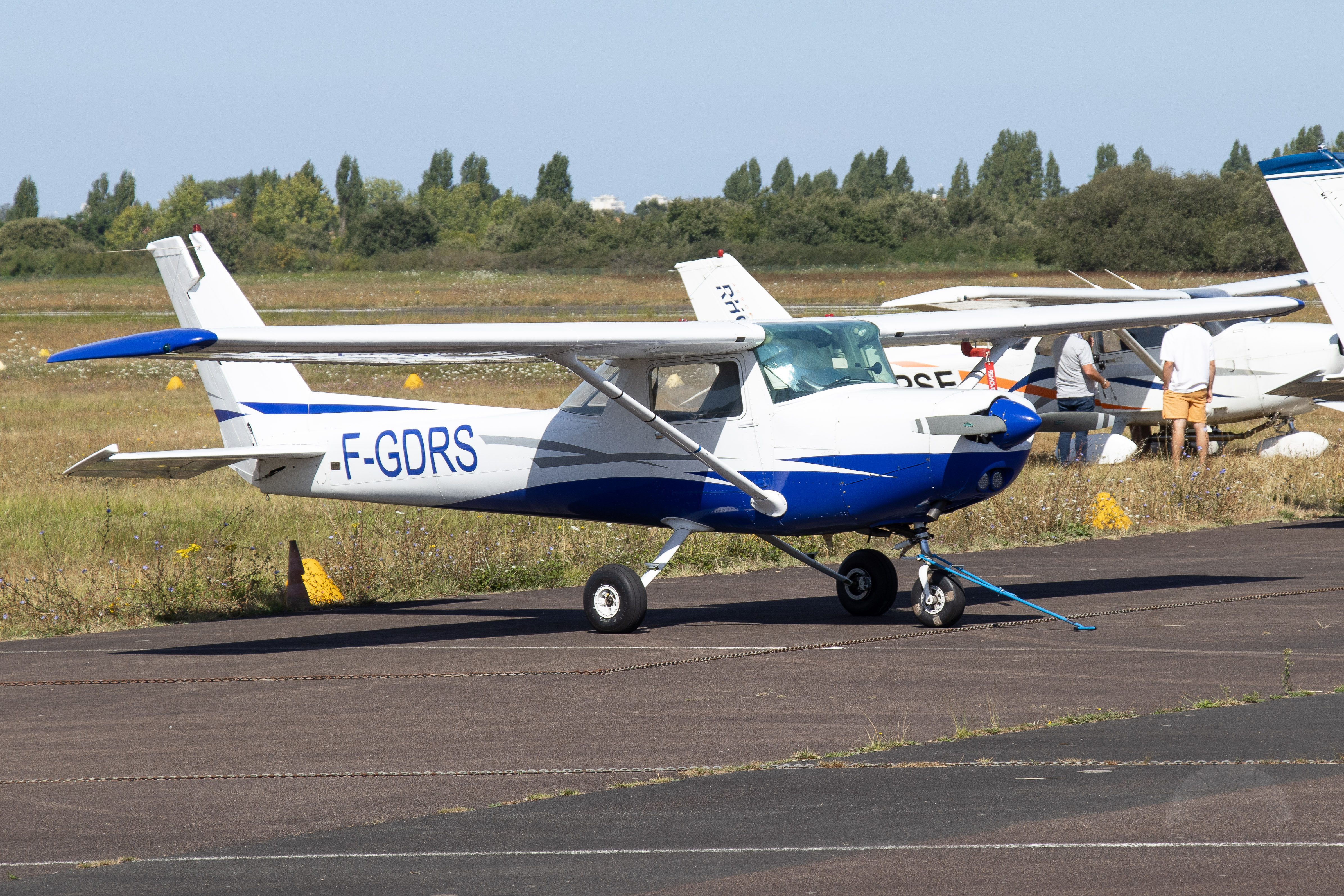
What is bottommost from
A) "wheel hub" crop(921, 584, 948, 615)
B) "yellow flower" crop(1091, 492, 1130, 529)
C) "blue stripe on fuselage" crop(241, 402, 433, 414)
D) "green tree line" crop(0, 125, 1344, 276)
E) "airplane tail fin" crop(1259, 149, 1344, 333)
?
"yellow flower" crop(1091, 492, 1130, 529)

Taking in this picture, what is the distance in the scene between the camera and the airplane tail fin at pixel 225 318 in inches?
491

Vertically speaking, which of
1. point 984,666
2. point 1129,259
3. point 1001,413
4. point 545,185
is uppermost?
point 545,185

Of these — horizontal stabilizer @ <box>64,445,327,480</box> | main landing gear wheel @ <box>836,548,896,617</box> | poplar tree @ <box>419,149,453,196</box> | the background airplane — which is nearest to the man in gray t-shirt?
the background airplane

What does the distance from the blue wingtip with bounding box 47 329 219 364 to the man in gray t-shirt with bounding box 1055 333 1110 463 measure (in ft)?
47.3

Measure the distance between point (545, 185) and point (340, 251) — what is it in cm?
5210

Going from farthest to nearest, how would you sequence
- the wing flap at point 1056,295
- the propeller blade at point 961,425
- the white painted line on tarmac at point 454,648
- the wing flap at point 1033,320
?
the wing flap at point 1056,295, the wing flap at point 1033,320, the white painted line on tarmac at point 454,648, the propeller blade at point 961,425

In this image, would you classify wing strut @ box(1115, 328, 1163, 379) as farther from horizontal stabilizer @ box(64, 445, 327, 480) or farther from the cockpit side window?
horizontal stabilizer @ box(64, 445, 327, 480)

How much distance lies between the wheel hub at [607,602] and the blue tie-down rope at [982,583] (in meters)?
2.07

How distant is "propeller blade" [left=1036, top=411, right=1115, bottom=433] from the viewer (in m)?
17.8

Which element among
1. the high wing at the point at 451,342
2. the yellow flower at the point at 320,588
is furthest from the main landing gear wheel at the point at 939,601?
the yellow flower at the point at 320,588

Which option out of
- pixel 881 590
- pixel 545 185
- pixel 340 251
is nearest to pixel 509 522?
pixel 881 590

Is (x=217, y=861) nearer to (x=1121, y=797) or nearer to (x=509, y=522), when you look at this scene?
(x=1121, y=797)

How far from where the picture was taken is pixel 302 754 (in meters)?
6.83

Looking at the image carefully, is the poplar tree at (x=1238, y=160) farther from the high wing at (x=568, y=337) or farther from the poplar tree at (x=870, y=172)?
the high wing at (x=568, y=337)
